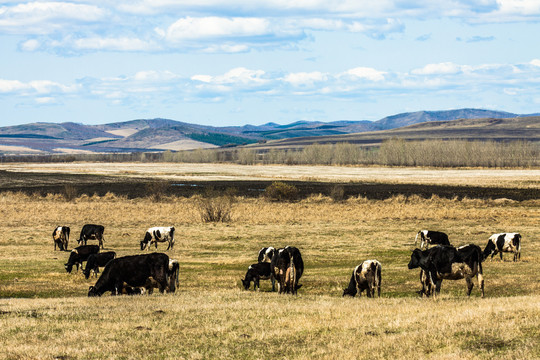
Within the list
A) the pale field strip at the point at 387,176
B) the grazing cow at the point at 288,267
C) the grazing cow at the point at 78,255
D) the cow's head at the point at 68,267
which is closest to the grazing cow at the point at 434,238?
the grazing cow at the point at 288,267

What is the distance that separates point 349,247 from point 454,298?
18.6 metres

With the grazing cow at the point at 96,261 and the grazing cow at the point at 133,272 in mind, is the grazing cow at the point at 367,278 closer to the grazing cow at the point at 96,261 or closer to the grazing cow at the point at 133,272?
the grazing cow at the point at 133,272

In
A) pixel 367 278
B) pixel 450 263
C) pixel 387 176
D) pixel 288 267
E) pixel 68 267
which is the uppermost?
pixel 450 263

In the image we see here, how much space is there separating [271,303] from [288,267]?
11.8 feet

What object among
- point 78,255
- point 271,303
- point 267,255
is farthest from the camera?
point 78,255

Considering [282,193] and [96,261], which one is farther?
[282,193]

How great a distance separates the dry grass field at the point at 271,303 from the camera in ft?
36.9

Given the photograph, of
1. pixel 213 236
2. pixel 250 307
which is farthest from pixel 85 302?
pixel 213 236

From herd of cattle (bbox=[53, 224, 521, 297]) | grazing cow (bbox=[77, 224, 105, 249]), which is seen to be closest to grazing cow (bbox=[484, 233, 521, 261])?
herd of cattle (bbox=[53, 224, 521, 297])

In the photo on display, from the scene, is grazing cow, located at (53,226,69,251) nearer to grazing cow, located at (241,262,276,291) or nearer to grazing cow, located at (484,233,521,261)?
grazing cow, located at (241,262,276,291)

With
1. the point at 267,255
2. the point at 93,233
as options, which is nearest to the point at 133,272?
the point at 267,255

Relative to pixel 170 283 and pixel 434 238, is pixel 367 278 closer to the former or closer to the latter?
pixel 170 283

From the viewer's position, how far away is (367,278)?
1928 cm

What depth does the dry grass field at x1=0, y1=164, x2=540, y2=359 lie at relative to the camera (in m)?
11.2
